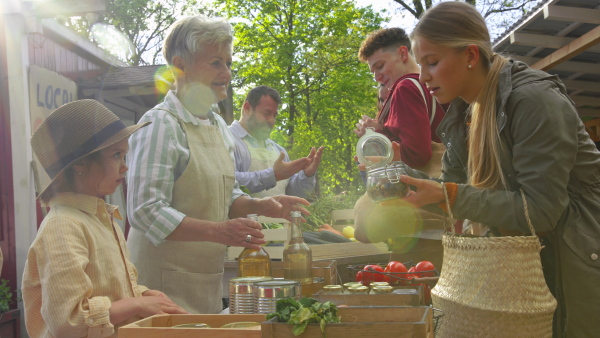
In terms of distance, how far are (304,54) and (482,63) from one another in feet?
57.1

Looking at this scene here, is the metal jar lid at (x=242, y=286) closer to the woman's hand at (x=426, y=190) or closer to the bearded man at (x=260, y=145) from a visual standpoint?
the woman's hand at (x=426, y=190)

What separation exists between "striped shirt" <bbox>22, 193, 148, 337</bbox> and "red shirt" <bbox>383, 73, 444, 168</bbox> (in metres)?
1.69

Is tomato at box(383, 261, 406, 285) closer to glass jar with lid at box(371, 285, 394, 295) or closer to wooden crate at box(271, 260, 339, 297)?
wooden crate at box(271, 260, 339, 297)

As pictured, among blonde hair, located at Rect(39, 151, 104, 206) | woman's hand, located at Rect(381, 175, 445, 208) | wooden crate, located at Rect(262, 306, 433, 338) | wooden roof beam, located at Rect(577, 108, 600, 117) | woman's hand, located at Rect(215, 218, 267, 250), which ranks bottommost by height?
wooden crate, located at Rect(262, 306, 433, 338)

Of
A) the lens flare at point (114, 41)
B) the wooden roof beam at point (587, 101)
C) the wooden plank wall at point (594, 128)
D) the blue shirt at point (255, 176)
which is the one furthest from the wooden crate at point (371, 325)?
the lens flare at point (114, 41)

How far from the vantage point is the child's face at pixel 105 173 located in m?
2.31

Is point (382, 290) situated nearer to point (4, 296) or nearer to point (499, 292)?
point (499, 292)

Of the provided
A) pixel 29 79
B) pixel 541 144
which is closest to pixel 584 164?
pixel 541 144

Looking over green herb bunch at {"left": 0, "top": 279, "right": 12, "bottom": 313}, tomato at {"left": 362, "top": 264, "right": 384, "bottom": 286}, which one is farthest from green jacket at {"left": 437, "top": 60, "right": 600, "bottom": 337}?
green herb bunch at {"left": 0, "top": 279, "right": 12, "bottom": 313}

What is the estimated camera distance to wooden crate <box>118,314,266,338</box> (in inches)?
57.5

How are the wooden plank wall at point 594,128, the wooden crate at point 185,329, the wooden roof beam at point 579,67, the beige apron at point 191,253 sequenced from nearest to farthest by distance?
the wooden crate at point 185,329 → the beige apron at point 191,253 → the wooden roof beam at point 579,67 → the wooden plank wall at point 594,128

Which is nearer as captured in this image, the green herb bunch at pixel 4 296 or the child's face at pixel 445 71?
the child's face at pixel 445 71

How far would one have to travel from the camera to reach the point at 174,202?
110 inches

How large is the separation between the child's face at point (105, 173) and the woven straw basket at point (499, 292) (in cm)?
136
